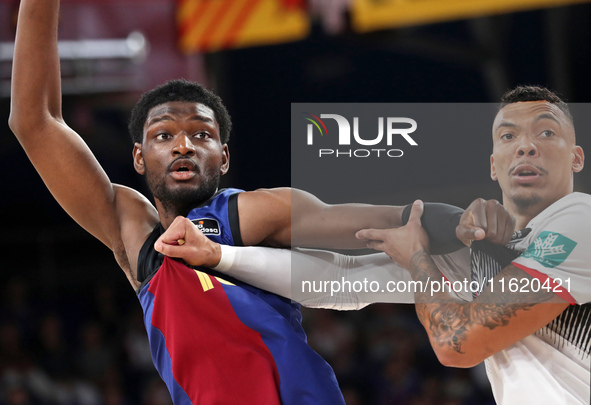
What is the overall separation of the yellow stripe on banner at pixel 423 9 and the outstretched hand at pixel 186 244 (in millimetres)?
3502

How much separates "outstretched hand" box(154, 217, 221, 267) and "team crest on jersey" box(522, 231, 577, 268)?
0.92 metres

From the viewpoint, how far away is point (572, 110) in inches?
83.4

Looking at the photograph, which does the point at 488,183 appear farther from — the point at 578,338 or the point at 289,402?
the point at 289,402

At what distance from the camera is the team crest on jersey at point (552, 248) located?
1964mm

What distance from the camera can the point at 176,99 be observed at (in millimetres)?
2273

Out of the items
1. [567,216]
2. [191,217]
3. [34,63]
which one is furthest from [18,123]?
[567,216]

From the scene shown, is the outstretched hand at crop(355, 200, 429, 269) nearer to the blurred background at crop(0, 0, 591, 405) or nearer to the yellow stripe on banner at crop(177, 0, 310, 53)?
the blurred background at crop(0, 0, 591, 405)

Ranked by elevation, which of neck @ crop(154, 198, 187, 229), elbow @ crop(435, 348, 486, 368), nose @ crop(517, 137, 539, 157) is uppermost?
nose @ crop(517, 137, 539, 157)

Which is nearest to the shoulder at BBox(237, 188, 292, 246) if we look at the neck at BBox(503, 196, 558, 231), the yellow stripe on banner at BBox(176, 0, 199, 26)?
the neck at BBox(503, 196, 558, 231)

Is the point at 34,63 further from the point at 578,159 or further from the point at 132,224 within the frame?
the point at 578,159

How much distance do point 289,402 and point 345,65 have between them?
631 cm

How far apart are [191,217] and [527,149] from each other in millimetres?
1017

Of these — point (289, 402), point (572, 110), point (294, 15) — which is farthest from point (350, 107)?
point (294, 15)

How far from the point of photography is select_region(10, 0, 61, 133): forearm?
2.29 m
